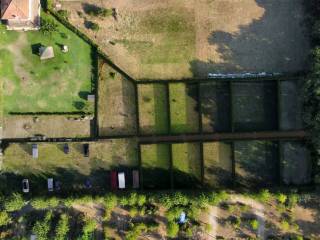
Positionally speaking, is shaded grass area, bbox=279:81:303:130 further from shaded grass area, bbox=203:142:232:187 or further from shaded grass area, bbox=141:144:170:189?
shaded grass area, bbox=141:144:170:189

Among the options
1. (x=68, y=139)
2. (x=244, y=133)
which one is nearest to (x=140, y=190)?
(x=68, y=139)

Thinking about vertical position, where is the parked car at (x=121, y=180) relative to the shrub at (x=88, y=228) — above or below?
above

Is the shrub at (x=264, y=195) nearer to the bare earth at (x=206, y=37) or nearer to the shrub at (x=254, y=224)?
the shrub at (x=254, y=224)

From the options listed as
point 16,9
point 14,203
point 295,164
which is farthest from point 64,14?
point 295,164

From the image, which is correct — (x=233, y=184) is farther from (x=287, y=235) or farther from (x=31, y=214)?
(x=31, y=214)

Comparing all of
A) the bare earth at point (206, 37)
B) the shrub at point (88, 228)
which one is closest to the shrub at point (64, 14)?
the bare earth at point (206, 37)

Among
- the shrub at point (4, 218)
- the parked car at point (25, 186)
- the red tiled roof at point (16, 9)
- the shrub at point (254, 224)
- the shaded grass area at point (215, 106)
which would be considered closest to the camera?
the red tiled roof at point (16, 9)

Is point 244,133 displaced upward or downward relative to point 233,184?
upward
